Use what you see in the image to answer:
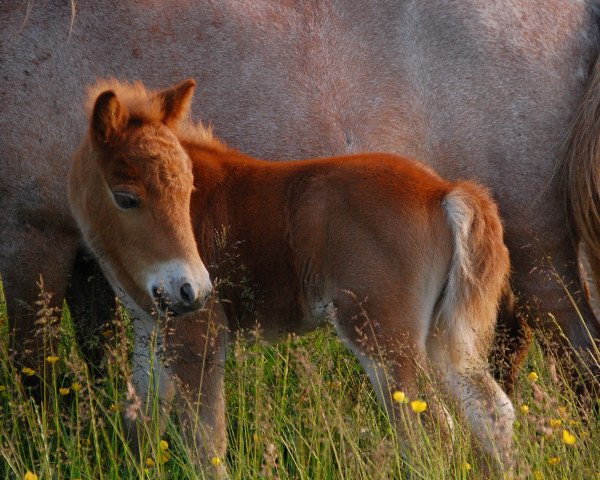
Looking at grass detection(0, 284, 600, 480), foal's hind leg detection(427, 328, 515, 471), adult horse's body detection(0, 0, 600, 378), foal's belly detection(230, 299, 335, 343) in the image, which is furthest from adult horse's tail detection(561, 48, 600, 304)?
foal's belly detection(230, 299, 335, 343)

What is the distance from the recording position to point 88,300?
4688mm

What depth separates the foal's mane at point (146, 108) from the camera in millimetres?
3566

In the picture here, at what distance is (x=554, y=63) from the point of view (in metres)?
4.62

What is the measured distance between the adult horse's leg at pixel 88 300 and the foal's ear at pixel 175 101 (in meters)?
1.18

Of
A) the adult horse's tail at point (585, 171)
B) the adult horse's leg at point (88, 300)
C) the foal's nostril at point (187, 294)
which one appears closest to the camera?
the foal's nostril at point (187, 294)

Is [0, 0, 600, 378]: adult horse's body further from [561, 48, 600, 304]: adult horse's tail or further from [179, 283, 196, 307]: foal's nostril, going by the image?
[179, 283, 196, 307]: foal's nostril

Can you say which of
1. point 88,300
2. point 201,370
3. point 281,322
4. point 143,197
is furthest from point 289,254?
point 88,300

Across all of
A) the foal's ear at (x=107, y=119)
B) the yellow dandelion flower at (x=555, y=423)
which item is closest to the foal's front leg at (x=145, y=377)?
the foal's ear at (x=107, y=119)

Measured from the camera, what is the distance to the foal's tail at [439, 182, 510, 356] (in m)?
3.55

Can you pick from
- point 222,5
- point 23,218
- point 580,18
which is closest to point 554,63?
point 580,18

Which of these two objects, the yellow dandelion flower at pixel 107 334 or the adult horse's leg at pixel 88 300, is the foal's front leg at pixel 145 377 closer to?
the yellow dandelion flower at pixel 107 334

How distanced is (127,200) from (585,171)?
216 cm

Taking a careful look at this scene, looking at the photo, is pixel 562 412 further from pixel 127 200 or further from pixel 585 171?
pixel 127 200

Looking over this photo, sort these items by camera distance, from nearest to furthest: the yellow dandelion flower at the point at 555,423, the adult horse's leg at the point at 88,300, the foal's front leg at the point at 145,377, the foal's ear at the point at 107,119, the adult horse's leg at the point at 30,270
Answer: the yellow dandelion flower at the point at 555,423, the foal's ear at the point at 107,119, the foal's front leg at the point at 145,377, the adult horse's leg at the point at 30,270, the adult horse's leg at the point at 88,300
